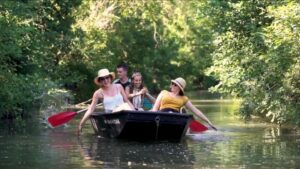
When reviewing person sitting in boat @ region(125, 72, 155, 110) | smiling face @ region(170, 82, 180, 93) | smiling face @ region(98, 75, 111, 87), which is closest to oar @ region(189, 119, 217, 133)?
person sitting in boat @ region(125, 72, 155, 110)

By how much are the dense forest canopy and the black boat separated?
3088 millimetres

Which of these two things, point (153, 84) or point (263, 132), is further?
point (153, 84)

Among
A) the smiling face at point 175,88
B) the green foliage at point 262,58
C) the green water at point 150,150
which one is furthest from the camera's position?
the green foliage at point 262,58

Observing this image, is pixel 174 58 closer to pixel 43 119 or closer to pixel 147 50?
pixel 147 50

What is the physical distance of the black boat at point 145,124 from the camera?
13156 mm

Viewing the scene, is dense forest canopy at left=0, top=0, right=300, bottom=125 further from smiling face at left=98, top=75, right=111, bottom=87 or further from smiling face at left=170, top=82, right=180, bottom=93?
smiling face at left=98, top=75, right=111, bottom=87

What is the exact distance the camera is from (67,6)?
27453mm

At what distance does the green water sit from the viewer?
10.8m

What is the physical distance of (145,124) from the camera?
43.8ft

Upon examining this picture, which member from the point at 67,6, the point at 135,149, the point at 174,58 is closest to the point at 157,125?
the point at 135,149

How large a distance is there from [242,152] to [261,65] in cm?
562

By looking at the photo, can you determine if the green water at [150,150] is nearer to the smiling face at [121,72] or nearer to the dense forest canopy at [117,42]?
the dense forest canopy at [117,42]

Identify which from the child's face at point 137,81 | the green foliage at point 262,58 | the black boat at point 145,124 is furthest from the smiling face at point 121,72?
the green foliage at point 262,58

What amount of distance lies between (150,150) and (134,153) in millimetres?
514
